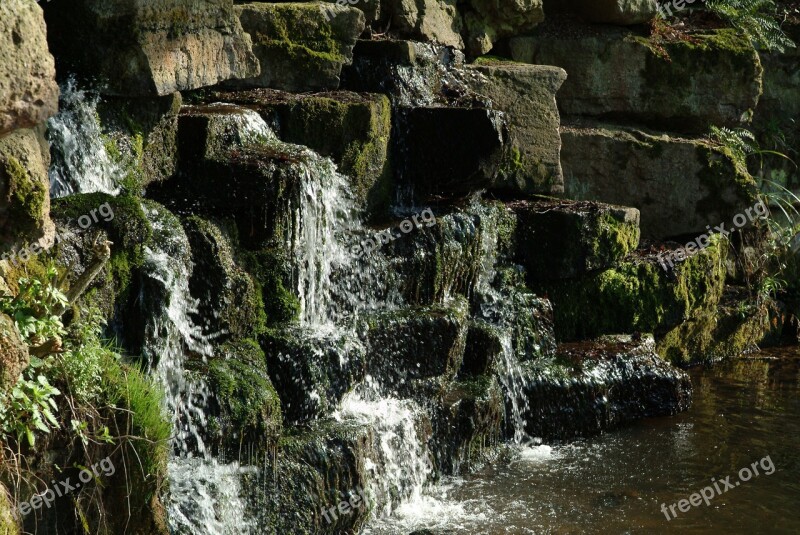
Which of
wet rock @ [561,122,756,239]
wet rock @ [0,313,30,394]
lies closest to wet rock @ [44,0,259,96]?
wet rock @ [0,313,30,394]

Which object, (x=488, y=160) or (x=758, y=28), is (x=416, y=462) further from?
(x=758, y=28)

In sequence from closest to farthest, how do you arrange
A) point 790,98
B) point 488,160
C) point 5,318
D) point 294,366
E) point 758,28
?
point 5,318 → point 294,366 → point 488,160 → point 758,28 → point 790,98

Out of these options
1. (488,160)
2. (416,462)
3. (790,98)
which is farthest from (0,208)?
(790,98)

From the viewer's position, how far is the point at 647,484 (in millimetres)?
6684

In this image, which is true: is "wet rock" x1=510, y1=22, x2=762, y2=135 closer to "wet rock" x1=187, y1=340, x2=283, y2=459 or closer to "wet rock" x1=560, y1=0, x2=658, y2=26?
"wet rock" x1=560, y1=0, x2=658, y2=26

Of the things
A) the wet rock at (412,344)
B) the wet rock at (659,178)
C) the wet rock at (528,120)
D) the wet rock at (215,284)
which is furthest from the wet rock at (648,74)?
the wet rock at (215,284)

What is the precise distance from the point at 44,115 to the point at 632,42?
7.68 metres

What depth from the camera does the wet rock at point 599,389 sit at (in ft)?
25.4

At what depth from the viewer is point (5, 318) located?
13.3 feet

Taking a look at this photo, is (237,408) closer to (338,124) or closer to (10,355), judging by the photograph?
(10,355)

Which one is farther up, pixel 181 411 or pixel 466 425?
pixel 181 411

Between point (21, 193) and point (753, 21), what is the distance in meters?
9.11

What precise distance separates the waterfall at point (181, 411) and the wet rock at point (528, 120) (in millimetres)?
4330

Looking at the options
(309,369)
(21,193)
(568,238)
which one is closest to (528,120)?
(568,238)
